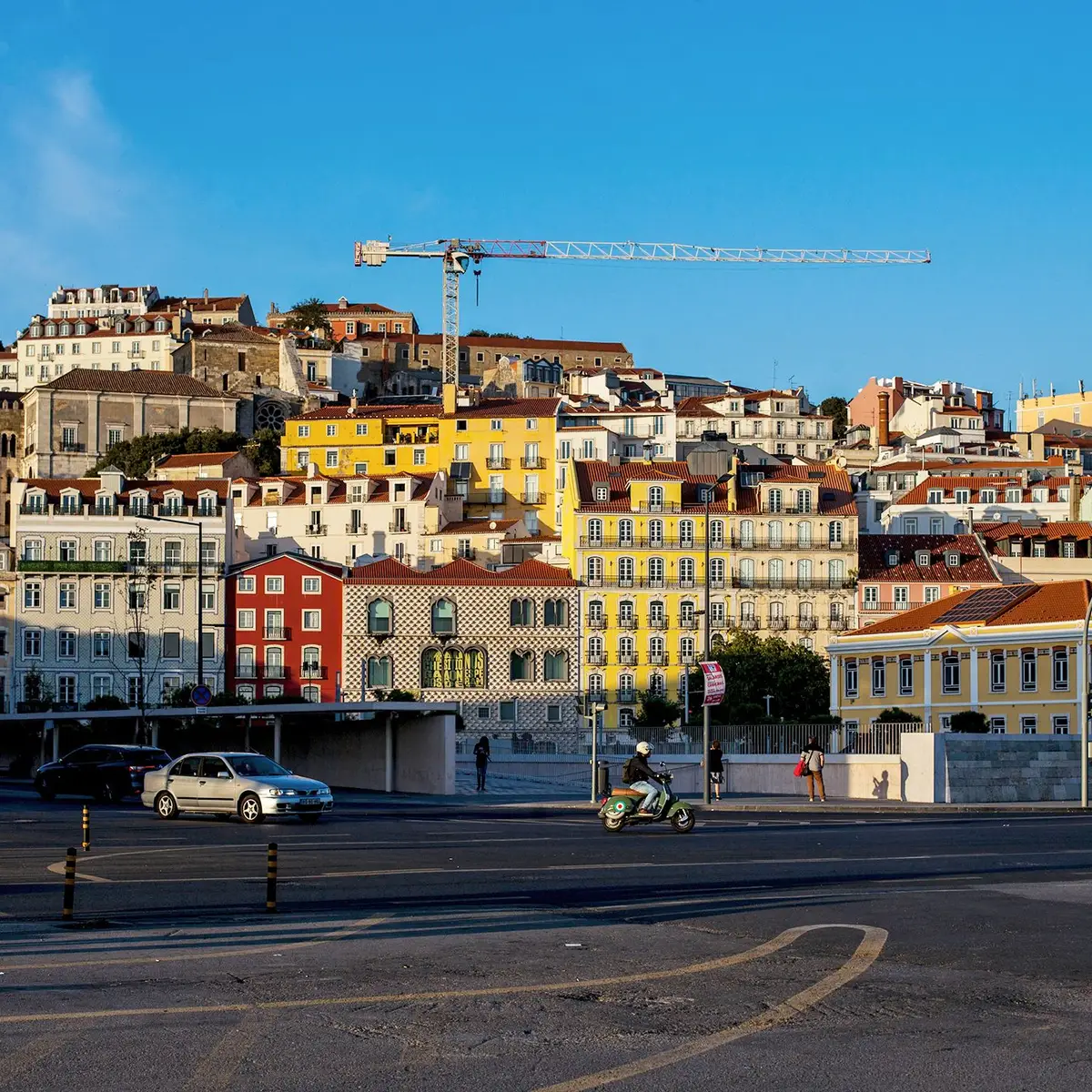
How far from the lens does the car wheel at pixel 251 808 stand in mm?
34969

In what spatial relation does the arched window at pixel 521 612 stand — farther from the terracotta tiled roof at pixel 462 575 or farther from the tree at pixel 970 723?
the tree at pixel 970 723

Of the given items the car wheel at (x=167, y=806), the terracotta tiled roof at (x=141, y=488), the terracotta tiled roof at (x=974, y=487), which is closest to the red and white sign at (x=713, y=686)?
the car wheel at (x=167, y=806)

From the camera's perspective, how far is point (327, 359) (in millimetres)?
180125

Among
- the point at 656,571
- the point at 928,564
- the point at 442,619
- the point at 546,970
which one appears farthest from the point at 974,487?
the point at 546,970

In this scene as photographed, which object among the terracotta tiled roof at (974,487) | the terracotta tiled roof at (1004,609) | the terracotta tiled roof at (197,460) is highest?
the terracotta tiled roof at (197,460)

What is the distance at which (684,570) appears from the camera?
108750 millimetres

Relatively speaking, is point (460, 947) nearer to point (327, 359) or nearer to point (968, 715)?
point (968, 715)

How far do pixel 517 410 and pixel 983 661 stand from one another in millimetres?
65194

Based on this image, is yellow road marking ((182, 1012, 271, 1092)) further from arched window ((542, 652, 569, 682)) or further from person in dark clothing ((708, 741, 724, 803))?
arched window ((542, 652, 569, 682))

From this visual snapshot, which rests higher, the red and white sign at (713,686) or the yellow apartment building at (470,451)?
the yellow apartment building at (470,451)

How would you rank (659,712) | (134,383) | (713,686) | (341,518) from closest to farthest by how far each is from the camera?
(713,686)
(659,712)
(341,518)
(134,383)

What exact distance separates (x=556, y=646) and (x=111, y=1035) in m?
94.2

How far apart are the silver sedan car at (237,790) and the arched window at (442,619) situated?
66708mm

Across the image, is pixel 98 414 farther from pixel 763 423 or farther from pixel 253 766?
pixel 253 766
